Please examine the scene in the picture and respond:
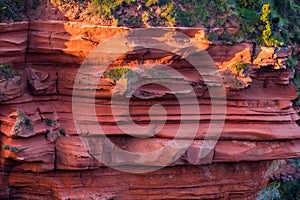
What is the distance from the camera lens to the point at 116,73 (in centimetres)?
1095

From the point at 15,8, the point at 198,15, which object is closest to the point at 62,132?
the point at 15,8

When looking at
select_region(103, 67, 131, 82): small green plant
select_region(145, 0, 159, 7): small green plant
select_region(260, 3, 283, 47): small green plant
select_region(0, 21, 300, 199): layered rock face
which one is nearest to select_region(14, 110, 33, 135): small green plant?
select_region(0, 21, 300, 199): layered rock face

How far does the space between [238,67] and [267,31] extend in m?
1.41

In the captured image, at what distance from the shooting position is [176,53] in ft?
36.8

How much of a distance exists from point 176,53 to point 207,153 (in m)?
2.39

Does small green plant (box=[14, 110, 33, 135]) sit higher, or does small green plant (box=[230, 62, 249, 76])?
small green plant (box=[230, 62, 249, 76])

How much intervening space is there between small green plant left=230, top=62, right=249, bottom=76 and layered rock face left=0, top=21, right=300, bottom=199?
0.02m

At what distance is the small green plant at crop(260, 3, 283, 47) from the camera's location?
1206 centimetres

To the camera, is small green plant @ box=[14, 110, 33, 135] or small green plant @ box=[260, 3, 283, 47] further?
small green plant @ box=[260, 3, 283, 47]

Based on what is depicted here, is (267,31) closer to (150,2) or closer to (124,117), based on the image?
(150,2)

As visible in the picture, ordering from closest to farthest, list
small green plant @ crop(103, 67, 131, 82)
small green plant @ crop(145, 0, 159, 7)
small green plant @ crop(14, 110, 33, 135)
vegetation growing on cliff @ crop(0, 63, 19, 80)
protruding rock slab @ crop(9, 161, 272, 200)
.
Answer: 1. small green plant @ crop(14, 110, 33, 135)
2. vegetation growing on cliff @ crop(0, 63, 19, 80)
3. small green plant @ crop(103, 67, 131, 82)
4. protruding rock slab @ crop(9, 161, 272, 200)
5. small green plant @ crop(145, 0, 159, 7)

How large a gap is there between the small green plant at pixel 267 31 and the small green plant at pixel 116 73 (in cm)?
347

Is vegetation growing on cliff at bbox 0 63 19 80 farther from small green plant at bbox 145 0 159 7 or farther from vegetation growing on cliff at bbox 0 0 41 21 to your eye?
small green plant at bbox 145 0 159 7

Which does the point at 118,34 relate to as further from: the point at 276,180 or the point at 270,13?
the point at 276,180
